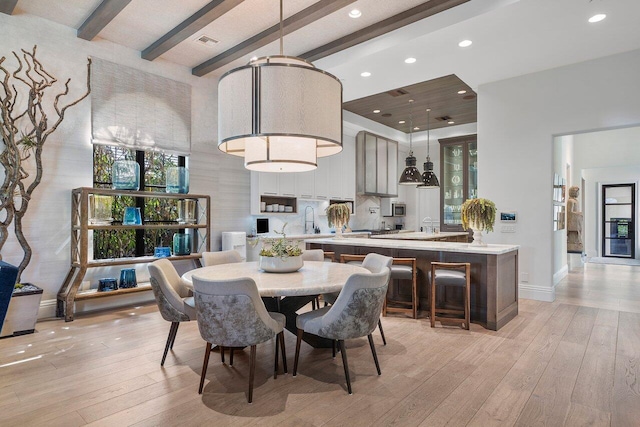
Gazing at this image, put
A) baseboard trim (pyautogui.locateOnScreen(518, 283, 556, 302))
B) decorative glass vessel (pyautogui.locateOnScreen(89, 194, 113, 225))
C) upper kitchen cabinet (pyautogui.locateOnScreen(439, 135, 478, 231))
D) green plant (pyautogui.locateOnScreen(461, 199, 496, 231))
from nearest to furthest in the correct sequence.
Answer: green plant (pyautogui.locateOnScreen(461, 199, 496, 231)), decorative glass vessel (pyautogui.locateOnScreen(89, 194, 113, 225)), baseboard trim (pyautogui.locateOnScreen(518, 283, 556, 302)), upper kitchen cabinet (pyautogui.locateOnScreen(439, 135, 478, 231))

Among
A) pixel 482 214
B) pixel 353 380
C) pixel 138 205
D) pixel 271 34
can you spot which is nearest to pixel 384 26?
pixel 271 34

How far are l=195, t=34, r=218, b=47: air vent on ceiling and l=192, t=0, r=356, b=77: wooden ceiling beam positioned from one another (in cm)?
25

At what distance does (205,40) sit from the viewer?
4707mm

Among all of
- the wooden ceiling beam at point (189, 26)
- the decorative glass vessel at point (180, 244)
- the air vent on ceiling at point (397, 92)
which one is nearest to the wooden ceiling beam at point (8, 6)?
the wooden ceiling beam at point (189, 26)

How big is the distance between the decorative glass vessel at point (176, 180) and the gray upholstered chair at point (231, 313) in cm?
320

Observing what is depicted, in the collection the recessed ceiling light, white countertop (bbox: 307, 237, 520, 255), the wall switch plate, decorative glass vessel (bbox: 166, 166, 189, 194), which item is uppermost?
the recessed ceiling light

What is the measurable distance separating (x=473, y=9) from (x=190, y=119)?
12.8 ft

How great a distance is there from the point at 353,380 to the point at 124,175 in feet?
12.0

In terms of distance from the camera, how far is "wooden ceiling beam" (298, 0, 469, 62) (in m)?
3.72

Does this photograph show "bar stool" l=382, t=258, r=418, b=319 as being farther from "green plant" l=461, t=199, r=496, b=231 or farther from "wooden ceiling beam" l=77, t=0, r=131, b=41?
"wooden ceiling beam" l=77, t=0, r=131, b=41

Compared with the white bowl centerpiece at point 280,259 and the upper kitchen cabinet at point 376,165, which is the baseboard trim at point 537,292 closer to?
the white bowl centerpiece at point 280,259

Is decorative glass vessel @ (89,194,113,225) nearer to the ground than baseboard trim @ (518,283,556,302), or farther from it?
farther from it

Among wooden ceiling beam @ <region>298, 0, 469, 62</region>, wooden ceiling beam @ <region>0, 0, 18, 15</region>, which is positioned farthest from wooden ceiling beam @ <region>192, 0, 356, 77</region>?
wooden ceiling beam @ <region>0, 0, 18, 15</region>

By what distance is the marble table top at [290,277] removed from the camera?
2.45 metres
